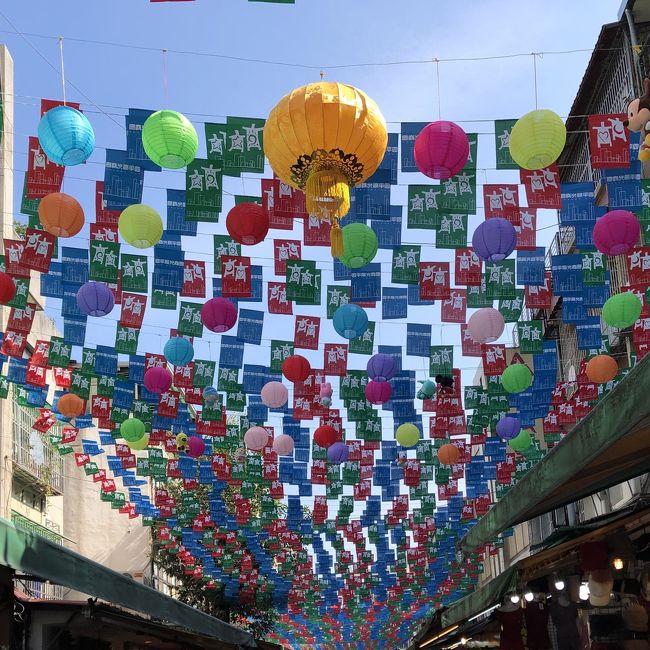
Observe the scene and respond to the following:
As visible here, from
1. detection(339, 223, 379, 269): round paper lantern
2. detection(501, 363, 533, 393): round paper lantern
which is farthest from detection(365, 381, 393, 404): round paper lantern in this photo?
detection(339, 223, 379, 269): round paper lantern

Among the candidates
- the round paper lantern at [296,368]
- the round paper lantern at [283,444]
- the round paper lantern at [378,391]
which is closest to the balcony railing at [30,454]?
the round paper lantern at [283,444]

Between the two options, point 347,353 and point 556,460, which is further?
point 347,353

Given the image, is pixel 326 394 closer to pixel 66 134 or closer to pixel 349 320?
pixel 349 320

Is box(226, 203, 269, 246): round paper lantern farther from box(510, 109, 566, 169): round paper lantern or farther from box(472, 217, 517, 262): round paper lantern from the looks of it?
box(510, 109, 566, 169): round paper lantern

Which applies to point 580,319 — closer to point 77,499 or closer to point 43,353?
point 43,353

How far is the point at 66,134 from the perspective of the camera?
33.6ft

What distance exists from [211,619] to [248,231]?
4.96 m

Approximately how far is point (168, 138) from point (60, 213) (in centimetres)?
201

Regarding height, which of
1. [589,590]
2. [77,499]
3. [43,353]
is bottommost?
[589,590]

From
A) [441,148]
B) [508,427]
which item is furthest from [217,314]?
[508,427]

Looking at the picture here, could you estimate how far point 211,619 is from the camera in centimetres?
1236

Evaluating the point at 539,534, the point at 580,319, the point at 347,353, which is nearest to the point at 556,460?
the point at 580,319

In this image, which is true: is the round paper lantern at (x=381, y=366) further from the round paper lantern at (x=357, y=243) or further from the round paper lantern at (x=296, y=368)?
the round paper lantern at (x=357, y=243)

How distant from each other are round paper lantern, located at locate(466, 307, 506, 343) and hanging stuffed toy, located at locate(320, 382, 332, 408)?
19.9 feet
